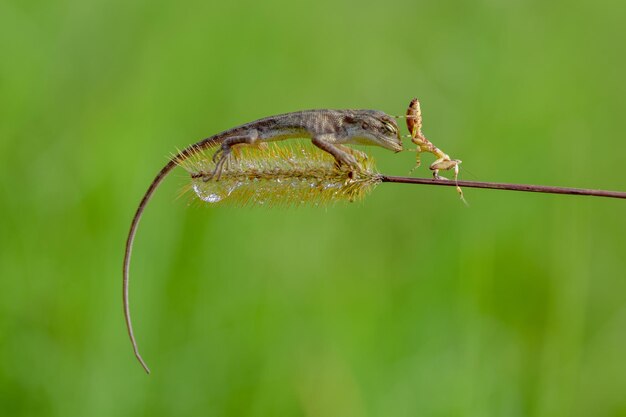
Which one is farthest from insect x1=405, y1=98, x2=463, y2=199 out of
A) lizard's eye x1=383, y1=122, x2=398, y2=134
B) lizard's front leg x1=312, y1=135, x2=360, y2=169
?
lizard's eye x1=383, y1=122, x2=398, y2=134

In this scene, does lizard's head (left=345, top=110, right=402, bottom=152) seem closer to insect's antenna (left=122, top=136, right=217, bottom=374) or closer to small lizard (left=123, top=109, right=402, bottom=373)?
small lizard (left=123, top=109, right=402, bottom=373)

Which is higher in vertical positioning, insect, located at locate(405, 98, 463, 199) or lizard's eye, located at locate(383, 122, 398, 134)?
lizard's eye, located at locate(383, 122, 398, 134)

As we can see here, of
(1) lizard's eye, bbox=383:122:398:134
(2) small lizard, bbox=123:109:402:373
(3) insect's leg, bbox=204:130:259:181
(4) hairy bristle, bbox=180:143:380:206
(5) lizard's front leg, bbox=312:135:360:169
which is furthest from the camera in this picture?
(1) lizard's eye, bbox=383:122:398:134

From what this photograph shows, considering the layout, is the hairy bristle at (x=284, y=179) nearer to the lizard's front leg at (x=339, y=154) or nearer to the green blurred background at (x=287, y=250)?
the lizard's front leg at (x=339, y=154)

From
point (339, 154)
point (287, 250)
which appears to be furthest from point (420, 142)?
point (287, 250)

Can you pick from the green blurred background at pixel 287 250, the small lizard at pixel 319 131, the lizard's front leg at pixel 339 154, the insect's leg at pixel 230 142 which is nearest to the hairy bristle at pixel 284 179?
the lizard's front leg at pixel 339 154

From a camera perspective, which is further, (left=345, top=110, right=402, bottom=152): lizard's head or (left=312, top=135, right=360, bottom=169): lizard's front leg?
(left=345, top=110, right=402, bottom=152): lizard's head
